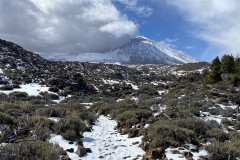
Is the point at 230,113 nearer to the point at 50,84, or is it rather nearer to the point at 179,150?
the point at 179,150

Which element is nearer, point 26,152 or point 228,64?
point 26,152

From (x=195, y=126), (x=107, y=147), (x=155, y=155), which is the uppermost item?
(x=195, y=126)

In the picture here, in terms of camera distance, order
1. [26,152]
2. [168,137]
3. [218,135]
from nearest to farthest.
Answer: [26,152] → [168,137] → [218,135]

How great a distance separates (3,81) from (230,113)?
30.7m

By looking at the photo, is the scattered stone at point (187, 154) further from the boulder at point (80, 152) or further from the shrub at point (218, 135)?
the boulder at point (80, 152)

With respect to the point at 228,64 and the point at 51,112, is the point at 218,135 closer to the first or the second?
the point at 51,112

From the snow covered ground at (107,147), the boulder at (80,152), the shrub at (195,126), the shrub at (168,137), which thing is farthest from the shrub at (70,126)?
the shrub at (195,126)

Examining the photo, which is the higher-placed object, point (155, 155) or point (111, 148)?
point (155, 155)

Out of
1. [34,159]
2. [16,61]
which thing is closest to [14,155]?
[34,159]

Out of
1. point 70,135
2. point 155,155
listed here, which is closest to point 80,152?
point 70,135

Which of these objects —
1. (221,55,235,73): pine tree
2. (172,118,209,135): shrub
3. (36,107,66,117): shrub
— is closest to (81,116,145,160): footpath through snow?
(172,118,209,135): shrub

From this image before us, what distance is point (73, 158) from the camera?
4953mm

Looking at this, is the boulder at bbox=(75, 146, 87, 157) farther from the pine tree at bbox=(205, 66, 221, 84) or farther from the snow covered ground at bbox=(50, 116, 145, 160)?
the pine tree at bbox=(205, 66, 221, 84)

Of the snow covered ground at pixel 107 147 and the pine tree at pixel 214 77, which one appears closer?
the snow covered ground at pixel 107 147
